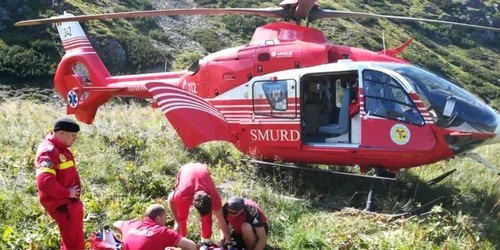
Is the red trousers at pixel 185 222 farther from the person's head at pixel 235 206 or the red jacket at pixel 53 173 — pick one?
the red jacket at pixel 53 173

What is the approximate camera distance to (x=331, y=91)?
8867mm

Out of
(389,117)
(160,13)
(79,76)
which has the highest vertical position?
(160,13)

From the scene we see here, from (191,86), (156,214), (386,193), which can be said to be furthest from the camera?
(191,86)

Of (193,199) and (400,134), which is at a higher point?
(400,134)

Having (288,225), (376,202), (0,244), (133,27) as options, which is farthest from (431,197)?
(133,27)

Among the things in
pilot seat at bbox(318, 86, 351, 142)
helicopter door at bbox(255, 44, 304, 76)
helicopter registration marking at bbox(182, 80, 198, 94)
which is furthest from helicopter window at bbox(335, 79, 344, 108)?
helicopter registration marking at bbox(182, 80, 198, 94)

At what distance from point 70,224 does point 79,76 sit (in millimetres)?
7363

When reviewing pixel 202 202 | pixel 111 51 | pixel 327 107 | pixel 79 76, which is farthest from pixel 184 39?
pixel 202 202

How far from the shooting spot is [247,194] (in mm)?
7520

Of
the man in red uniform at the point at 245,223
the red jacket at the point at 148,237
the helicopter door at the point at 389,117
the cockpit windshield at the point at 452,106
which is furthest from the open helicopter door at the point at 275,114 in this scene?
the red jacket at the point at 148,237

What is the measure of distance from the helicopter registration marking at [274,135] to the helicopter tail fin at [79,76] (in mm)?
4165

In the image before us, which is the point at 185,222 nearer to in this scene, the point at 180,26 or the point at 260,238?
the point at 260,238

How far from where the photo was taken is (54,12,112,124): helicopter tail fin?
37.4 ft

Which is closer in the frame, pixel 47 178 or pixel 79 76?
pixel 47 178
